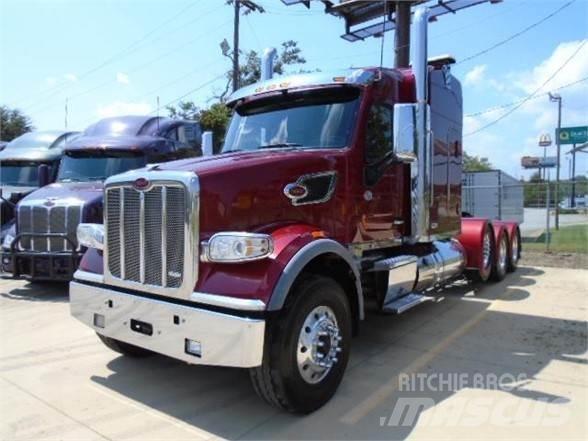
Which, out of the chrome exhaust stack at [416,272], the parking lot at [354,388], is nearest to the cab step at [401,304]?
the chrome exhaust stack at [416,272]

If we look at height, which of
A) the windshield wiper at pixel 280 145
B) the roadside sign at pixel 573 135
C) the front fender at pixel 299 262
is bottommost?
the front fender at pixel 299 262

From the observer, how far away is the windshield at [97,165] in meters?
9.05

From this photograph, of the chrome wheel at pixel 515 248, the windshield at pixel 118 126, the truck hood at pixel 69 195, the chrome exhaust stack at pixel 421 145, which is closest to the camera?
the chrome exhaust stack at pixel 421 145

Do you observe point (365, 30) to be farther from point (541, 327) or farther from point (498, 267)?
point (541, 327)

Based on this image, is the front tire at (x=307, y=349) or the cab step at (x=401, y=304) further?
the cab step at (x=401, y=304)

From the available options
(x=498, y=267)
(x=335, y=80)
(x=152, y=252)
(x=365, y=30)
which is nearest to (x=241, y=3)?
(x=365, y=30)

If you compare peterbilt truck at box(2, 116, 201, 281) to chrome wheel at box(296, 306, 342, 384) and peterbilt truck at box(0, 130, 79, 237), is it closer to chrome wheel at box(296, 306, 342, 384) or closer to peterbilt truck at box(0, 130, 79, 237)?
peterbilt truck at box(0, 130, 79, 237)

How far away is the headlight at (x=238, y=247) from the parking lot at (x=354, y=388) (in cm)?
120

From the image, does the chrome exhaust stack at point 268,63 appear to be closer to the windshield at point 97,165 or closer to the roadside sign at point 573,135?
the windshield at point 97,165

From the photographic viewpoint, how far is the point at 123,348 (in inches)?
189

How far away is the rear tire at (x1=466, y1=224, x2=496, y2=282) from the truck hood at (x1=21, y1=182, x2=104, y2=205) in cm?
606

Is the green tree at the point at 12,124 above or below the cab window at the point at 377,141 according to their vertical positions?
above

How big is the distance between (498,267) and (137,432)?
23.7 feet

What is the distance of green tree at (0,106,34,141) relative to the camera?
3662 centimetres
